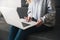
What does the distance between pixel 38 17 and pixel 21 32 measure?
222mm

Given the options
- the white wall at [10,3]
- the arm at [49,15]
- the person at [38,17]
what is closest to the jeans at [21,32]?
the person at [38,17]

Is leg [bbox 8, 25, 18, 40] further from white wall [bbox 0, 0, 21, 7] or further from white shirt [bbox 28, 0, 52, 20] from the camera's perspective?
white wall [bbox 0, 0, 21, 7]

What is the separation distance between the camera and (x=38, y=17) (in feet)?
4.76

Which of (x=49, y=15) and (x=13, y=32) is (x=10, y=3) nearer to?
(x=13, y=32)

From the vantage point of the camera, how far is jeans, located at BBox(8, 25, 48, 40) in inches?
55.0

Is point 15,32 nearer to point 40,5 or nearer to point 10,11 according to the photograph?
point 10,11

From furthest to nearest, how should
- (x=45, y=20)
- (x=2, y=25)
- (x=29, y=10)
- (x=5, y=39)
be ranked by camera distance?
(x=2, y=25), (x=5, y=39), (x=29, y=10), (x=45, y=20)

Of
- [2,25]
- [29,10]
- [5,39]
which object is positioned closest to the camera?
[29,10]

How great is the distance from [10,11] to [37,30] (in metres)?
0.33

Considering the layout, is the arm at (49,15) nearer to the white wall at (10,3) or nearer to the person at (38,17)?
the person at (38,17)

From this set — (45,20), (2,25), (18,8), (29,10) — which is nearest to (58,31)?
(45,20)

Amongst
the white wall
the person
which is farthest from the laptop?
the white wall

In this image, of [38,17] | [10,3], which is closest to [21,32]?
[38,17]

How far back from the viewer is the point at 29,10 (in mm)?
1538
